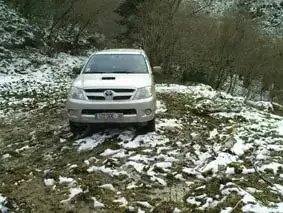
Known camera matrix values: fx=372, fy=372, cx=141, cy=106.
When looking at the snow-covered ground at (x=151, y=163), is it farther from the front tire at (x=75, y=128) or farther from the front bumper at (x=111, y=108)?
the front bumper at (x=111, y=108)

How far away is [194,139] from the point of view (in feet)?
26.7

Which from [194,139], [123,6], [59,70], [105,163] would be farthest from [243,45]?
[105,163]

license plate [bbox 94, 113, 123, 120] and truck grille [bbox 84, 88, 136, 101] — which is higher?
truck grille [bbox 84, 88, 136, 101]

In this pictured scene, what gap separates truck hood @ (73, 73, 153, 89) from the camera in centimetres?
753

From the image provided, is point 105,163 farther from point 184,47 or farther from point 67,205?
point 184,47

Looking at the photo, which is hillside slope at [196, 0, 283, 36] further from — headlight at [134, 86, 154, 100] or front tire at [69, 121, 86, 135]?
front tire at [69, 121, 86, 135]

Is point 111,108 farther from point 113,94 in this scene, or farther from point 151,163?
point 151,163

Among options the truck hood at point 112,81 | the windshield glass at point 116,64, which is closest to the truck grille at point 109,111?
the truck hood at point 112,81

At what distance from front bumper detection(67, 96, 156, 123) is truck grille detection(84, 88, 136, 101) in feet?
0.35

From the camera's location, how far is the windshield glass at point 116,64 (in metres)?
8.59

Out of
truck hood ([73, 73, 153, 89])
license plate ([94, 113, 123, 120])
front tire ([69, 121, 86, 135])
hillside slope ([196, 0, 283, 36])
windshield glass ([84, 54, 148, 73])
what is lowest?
front tire ([69, 121, 86, 135])

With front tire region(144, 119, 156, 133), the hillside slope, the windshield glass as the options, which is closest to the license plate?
front tire region(144, 119, 156, 133)

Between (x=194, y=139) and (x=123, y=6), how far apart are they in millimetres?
23329

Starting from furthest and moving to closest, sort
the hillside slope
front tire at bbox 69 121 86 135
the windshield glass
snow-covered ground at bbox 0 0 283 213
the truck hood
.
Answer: the hillside slope → the windshield glass → front tire at bbox 69 121 86 135 → the truck hood → snow-covered ground at bbox 0 0 283 213
